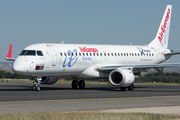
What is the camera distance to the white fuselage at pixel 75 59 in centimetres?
2986

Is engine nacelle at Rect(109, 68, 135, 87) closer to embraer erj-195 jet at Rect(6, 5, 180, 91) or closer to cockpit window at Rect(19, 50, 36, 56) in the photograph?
embraer erj-195 jet at Rect(6, 5, 180, 91)

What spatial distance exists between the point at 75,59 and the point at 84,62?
4.01 ft

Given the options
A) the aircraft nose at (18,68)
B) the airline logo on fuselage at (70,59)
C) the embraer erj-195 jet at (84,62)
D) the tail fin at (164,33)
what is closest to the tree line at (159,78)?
the tail fin at (164,33)

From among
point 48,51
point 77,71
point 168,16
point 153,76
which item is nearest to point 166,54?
point 168,16

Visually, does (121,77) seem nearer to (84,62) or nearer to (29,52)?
(84,62)

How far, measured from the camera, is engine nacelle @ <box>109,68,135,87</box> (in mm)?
32469

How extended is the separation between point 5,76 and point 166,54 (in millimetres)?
57608

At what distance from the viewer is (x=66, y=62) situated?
32.2 meters

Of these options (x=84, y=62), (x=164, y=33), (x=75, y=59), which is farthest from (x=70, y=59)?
(x=164, y=33)

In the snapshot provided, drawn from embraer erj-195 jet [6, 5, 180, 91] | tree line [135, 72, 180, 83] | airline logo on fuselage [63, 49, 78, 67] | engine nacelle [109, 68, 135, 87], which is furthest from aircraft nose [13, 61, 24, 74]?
tree line [135, 72, 180, 83]

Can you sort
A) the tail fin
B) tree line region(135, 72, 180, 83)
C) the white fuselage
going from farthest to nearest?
1. tree line region(135, 72, 180, 83)
2. the tail fin
3. the white fuselage

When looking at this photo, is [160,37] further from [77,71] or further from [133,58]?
[77,71]

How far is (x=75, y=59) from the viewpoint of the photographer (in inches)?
1298

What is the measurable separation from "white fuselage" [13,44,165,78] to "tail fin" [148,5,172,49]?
405 cm
